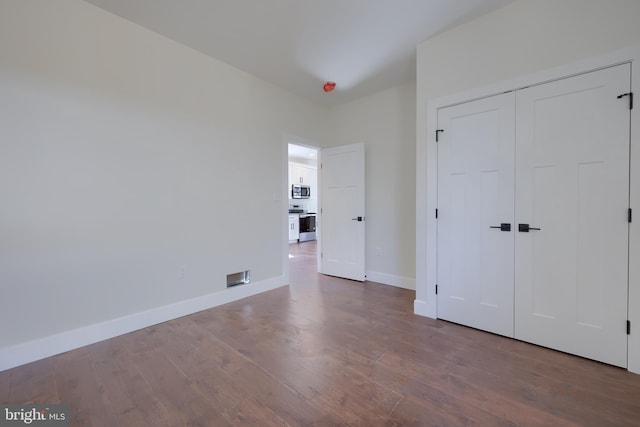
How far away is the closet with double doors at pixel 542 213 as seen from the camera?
6.10 feet

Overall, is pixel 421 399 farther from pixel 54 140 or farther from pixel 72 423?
pixel 54 140

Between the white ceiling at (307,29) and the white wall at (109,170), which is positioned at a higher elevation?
the white ceiling at (307,29)

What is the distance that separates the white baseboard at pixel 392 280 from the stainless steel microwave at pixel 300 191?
4.85 metres

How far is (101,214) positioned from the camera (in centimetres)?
227

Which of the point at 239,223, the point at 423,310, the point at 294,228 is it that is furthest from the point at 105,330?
the point at 294,228

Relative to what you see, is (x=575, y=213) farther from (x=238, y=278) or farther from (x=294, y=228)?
(x=294, y=228)

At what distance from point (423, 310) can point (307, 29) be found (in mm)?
3062

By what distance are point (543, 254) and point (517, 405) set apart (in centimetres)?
121

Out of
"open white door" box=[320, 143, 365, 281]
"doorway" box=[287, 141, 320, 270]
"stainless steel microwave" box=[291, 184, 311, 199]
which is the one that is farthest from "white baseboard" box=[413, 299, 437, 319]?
"stainless steel microwave" box=[291, 184, 311, 199]

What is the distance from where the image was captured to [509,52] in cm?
223

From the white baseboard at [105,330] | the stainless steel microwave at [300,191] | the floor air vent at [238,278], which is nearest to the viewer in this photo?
the white baseboard at [105,330]

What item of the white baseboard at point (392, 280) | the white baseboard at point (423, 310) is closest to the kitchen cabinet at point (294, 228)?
the white baseboard at point (392, 280)

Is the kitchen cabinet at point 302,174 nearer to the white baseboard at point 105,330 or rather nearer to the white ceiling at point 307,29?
the white ceiling at point 307,29

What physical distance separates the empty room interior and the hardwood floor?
17mm
